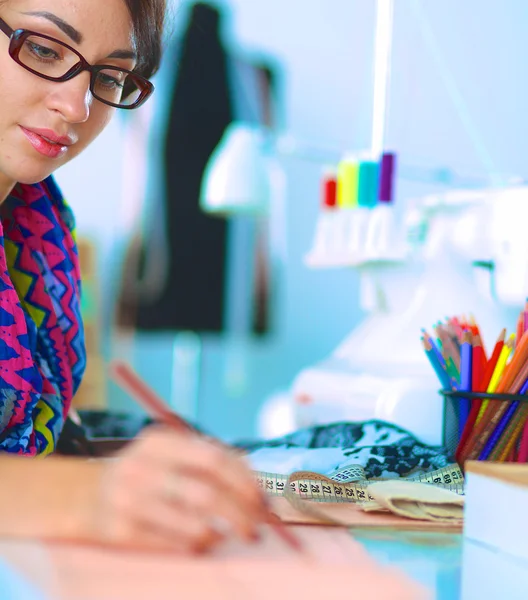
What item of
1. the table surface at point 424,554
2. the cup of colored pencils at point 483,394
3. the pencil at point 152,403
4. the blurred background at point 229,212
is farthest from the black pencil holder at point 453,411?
the blurred background at point 229,212

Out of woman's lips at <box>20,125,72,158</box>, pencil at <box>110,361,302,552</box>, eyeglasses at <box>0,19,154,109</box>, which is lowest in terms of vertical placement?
pencil at <box>110,361,302,552</box>

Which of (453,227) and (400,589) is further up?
(453,227)

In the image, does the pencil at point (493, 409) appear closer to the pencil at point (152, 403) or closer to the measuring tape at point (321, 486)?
the measuring tape at point (321, 486)

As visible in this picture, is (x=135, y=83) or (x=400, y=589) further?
(x=135, y=83)

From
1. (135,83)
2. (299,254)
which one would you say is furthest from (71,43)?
(299,254)

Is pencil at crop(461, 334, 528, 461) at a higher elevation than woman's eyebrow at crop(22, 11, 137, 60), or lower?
lower

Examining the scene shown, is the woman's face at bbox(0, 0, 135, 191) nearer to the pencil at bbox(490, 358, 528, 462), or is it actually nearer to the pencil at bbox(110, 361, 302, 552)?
the pencil at bbox(110, 361, 302, 552)

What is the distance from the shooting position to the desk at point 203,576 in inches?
14.8

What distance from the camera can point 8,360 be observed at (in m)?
0.83

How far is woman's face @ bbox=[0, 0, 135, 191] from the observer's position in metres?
0.75

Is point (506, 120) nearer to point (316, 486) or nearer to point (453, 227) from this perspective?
point (453, 227)

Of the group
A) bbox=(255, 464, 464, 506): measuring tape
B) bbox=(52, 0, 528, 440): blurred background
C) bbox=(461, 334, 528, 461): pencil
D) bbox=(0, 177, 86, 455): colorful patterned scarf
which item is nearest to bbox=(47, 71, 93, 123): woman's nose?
bbox=(0, 177, 86, 455): colorful patterned scarf

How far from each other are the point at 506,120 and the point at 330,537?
5.49ft

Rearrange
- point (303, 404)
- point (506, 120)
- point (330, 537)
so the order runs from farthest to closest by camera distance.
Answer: point (506, 120), point (303, 404), point (330, 537)
